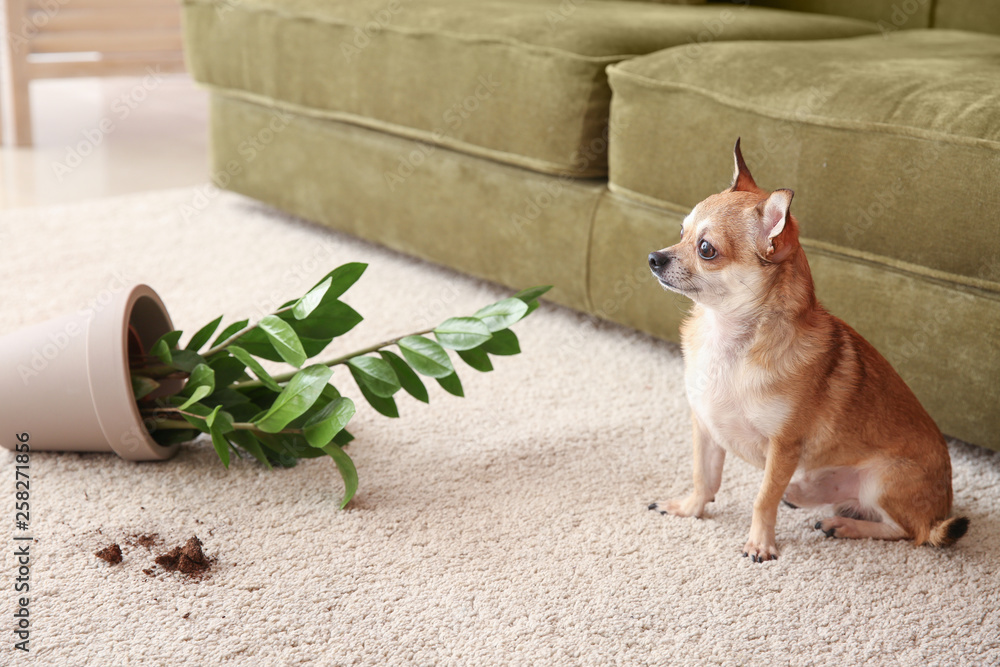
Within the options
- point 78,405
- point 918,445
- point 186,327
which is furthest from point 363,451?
point 918,445

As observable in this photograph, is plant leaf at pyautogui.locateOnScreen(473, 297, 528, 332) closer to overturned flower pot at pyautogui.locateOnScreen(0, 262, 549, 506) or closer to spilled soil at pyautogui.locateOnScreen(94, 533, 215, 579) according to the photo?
overturned flower pot at pyautogui.locateOnScreen(0, 262, 549, 506)

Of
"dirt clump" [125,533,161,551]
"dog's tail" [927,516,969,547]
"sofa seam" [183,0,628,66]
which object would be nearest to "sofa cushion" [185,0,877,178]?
"sofa seam" [183,0,628,66]

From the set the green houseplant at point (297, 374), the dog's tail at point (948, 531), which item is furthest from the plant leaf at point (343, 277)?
the dog's tail at point (948, 531)

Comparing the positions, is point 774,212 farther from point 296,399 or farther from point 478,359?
point 296,399

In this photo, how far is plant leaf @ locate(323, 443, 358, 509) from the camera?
132cm

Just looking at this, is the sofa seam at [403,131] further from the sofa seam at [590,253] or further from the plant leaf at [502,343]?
the plant leaf at [502,343]

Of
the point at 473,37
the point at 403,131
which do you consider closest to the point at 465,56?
the point at 473,37

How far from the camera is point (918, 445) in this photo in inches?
48.5

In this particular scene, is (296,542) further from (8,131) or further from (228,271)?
(8,131)

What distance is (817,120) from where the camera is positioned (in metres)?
1.50

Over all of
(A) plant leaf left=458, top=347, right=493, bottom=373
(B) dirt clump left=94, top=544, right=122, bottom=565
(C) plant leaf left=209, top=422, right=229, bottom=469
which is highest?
(A) plant leaf left=458, top=347, right=493, bottom=373

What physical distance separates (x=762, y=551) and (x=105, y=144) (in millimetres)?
3037

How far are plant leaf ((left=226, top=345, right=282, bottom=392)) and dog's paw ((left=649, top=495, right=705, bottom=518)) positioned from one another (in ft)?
1.87

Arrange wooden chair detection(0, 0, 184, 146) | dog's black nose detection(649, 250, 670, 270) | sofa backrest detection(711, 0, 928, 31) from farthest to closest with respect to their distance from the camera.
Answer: wooden chair detection(0, 0, 184, 146) < sofa backrest detection(711, 0, 928, 31) < dog's black nose detection(649, 250, 670, 270)
